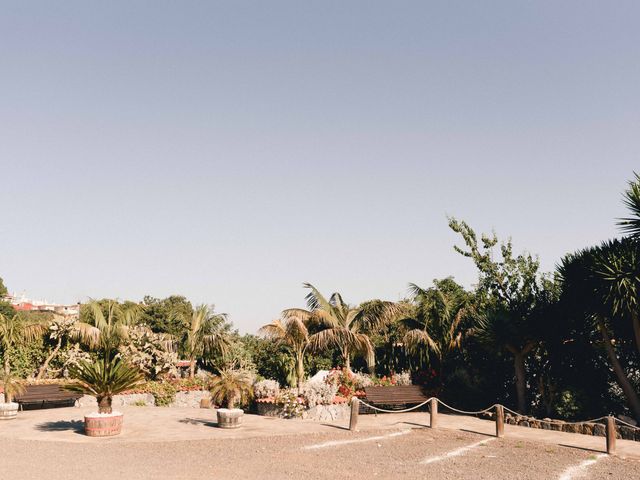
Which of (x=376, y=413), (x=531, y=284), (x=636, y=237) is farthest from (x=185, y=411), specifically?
(x=636, y=237)

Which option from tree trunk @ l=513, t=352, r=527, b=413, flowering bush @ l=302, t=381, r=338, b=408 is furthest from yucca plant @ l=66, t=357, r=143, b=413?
tree trunk @ l=513, t=352, r=527, b=413

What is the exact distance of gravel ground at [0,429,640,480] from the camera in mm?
10281

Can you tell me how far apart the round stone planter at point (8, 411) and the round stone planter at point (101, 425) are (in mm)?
4308

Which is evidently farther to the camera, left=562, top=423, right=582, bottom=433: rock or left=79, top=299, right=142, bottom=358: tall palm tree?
left=79, top=299, right=142, bottom=358: tall palm tree

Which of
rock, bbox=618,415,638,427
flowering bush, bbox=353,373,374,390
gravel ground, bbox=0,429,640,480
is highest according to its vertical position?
flowering bush, bbox=353,373,374,390

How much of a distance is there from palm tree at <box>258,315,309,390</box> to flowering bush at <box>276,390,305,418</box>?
3546mm

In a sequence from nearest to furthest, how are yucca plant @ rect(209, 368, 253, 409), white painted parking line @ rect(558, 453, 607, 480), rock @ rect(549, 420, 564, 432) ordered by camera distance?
white painted parking line @ rect(558, 453, 607, 480) < yucca plant @ rect(209, 368, 253, 409) < rock @ rect(549, 420, 564, 432)

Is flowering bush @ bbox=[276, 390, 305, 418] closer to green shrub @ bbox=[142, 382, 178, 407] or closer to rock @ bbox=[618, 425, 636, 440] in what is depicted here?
green shrub @ bbox=[142, 382, 178, 407]

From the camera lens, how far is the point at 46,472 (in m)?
10.1

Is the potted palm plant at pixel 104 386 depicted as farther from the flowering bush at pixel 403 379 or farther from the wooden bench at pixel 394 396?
the flowering bush at pixel 403 379

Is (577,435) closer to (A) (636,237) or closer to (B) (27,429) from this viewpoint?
(A) (636,237)

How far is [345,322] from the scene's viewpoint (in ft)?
74.1

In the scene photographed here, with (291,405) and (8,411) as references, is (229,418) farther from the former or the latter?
(8,411)

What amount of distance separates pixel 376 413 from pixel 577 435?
6.53m
